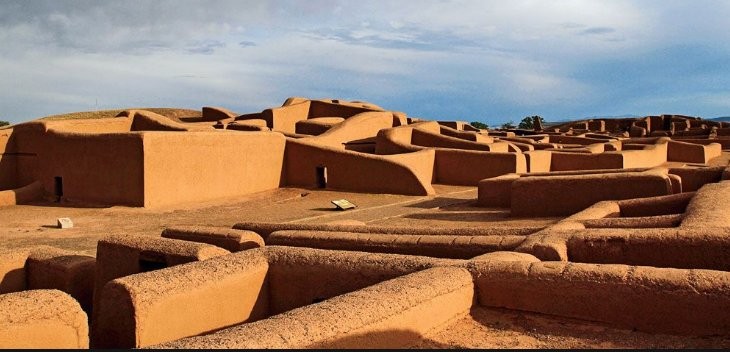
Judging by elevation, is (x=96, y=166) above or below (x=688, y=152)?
below

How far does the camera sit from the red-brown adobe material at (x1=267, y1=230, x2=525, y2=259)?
631 cm

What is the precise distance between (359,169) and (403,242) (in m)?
11.2

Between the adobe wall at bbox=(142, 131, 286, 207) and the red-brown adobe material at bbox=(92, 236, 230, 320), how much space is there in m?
8.13

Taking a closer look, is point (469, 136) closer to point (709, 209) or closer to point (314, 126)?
point (314, 126)

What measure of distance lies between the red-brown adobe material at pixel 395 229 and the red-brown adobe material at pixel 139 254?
5.38ft

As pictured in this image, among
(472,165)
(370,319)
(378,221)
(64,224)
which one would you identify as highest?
A: (370,319)

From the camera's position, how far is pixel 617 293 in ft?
13.9

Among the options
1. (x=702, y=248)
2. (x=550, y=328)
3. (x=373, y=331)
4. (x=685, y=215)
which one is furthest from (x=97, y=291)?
(x=685, y=215)

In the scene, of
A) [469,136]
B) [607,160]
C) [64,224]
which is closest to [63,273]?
[64,224]

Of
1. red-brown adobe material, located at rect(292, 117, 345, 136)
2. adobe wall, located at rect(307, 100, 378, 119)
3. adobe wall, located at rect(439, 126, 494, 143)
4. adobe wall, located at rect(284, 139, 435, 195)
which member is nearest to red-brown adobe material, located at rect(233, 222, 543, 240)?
adobe wall, located at rect(284, 139, 435, 195)

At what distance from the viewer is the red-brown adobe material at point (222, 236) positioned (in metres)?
7.63

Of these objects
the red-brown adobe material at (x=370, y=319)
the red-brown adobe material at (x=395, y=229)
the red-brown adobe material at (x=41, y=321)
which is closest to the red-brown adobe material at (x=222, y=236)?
the red-brown adobe material at (x=395, y=229)

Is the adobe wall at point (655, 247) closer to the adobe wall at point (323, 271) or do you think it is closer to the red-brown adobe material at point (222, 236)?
the adobe wall at point (323, 271)

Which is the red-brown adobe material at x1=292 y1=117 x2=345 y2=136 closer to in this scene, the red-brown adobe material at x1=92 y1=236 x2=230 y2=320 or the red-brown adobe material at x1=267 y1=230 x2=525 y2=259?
the red-brown adobe material at x1=267 y1=230 x2=525 y2=259
